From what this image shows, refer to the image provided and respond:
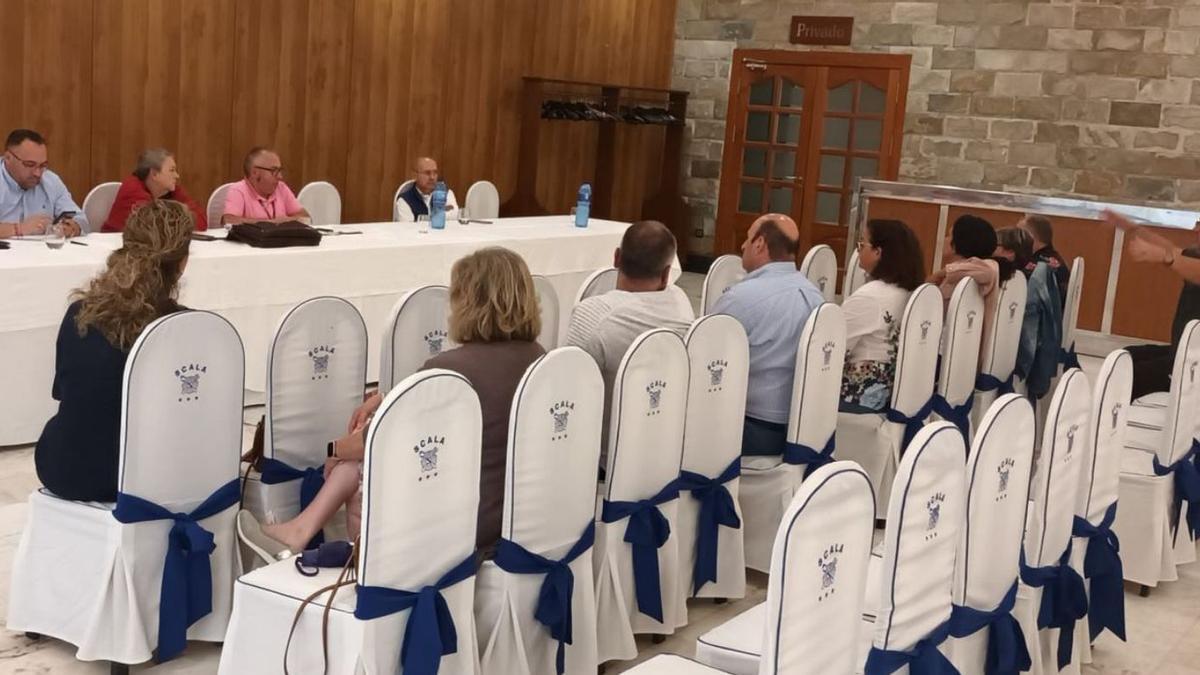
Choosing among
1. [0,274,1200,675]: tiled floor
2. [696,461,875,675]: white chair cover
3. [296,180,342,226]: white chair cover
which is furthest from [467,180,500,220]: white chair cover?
[696,461,875,675]: white chair cover

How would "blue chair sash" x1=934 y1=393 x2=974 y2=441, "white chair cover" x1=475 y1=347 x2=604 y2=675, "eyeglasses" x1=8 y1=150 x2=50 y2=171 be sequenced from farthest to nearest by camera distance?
1. "eyeglasses" x1=8 y1=150 x2=50 y2=171
2. "blue chair sash" x1=934 y1=393 x2=974 y2=441
3. "white chair cover" x1=475 y1=347 x2=604 y2=675

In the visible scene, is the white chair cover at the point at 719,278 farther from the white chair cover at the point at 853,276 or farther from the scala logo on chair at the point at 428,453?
the scala logo on chair at the point at 428,453

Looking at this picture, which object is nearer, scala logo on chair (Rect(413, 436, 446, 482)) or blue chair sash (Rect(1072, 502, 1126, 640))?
scala logo on chair (Rect(413, 436, 446, 482))

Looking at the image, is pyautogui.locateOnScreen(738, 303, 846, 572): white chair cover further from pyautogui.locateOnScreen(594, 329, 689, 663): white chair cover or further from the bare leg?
the bare leg

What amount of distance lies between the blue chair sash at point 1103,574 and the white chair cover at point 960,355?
1515mm

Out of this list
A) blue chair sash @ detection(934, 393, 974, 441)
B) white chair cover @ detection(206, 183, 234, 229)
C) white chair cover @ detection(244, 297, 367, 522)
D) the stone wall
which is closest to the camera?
white chair cover @ detection(244, 297, 367, 522)

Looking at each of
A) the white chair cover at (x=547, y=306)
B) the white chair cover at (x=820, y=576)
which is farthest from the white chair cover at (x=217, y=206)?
the white chair cover at (x=820, y=576)

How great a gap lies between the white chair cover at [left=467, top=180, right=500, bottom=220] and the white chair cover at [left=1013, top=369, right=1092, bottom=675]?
20.6 ft

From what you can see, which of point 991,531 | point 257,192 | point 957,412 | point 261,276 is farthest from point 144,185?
point 991,531

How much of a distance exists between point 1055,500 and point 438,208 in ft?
A: 15.9

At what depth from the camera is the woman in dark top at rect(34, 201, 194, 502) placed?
129 inches

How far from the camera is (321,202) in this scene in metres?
8.12

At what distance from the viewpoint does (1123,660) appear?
4117 mm

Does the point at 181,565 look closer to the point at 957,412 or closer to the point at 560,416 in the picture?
the point at 560,416
